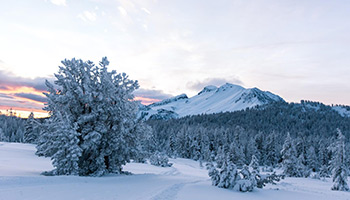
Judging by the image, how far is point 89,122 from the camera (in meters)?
21.7

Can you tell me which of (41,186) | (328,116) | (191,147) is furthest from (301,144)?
(328,116)

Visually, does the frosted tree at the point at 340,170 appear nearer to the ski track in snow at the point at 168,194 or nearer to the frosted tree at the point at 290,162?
the frosted tree at the point at 290,162

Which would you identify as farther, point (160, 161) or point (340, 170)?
point (160, 161)

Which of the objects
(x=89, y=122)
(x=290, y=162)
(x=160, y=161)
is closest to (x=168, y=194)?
(x=89, y=122)

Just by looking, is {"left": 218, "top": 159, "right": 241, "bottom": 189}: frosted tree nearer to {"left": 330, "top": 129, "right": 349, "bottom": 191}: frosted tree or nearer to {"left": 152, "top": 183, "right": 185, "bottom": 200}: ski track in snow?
{"left": 152, "top": 183, "right": 185, "bottom": 200}: ski track in snow

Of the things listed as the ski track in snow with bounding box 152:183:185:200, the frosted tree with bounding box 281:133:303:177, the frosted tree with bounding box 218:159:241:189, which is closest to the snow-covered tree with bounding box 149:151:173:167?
the frosted tree with bounding box 281:133:303:177

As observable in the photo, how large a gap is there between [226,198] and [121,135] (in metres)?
9.63

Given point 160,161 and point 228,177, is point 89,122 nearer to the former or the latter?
point 228,177

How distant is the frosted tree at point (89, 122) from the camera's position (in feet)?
64.1

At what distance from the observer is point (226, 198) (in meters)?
16.1

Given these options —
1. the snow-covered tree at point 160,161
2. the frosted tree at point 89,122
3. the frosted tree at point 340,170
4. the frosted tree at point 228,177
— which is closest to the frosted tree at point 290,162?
the frosted tree at point 340,170

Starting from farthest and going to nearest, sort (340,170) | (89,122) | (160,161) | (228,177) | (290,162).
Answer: (290,162) → (160,161) → (340,170) → (89,122) → (228,177)

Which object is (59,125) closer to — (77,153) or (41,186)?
(77,153)

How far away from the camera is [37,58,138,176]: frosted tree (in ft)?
64.1
